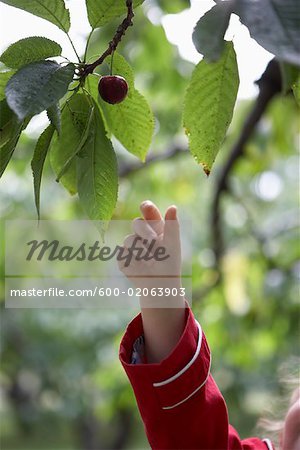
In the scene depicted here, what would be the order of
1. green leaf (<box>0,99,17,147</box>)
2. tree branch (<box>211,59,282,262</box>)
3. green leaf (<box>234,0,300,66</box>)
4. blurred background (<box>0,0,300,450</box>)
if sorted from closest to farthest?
1. green leaf (<box>234,0,300,66</box>)
2. green leaf (<box>0,99,17,147</box>)
3. tree branch (<box>211,59,282,262</box>)
4. blurred background (<box>0,0,300,450</box>)

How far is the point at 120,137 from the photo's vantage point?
0.56m

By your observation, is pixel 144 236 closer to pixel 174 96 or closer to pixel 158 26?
pixel 158 26

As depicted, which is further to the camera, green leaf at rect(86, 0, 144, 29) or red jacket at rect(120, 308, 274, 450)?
red jacket at rect(120, 308, 274, 450)

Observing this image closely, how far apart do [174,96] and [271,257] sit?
55 cm

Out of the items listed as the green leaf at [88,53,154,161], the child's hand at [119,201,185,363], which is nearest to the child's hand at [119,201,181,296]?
the child's hand at [119,201,185,363]

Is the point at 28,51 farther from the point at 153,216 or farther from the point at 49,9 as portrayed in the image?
the point at 153,216

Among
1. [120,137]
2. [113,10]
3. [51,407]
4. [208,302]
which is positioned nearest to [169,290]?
[120,137]

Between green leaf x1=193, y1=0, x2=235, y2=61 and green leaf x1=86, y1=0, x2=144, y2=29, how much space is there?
0.40 feet

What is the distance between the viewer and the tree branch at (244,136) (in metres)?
1.28

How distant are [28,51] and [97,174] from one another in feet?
0.31

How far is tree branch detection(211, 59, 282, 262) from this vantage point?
1.28 metres

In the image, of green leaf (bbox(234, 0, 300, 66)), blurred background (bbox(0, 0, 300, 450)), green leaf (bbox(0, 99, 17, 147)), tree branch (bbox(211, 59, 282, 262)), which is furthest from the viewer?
blurred background (bbox(0, 0, 300, 450))

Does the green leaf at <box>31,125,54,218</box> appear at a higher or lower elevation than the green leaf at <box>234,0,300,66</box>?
lower

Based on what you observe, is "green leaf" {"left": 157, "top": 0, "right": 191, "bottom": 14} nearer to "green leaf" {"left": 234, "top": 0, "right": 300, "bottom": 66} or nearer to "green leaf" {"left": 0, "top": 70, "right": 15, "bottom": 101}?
"green leaf" {"left": 0, "top": 70, "right": 15, "bottom": 101}
